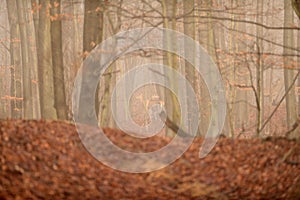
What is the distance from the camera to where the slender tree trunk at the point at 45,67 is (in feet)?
32.4

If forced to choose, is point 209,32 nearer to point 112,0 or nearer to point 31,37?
point 112,0

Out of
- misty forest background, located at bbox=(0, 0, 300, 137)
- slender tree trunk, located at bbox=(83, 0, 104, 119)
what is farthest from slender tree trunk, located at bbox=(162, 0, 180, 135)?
slender tree trunk, located at bbox=(83, 0, 104, 119)

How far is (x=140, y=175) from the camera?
6441 millimetres

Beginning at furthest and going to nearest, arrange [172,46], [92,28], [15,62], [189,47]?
[15,62] → [189,47] → [172,46] → [92,28]

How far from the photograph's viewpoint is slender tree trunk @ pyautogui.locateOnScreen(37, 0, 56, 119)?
9883 mm

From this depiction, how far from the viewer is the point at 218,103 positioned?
497 inches

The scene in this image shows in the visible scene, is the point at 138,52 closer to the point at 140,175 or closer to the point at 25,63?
the point at 140,175

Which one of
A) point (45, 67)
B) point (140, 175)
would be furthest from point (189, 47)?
point (140, 175)

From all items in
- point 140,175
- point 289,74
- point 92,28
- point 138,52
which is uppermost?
point 92,28

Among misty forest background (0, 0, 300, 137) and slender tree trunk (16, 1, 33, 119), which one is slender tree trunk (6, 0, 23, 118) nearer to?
misty forest background (0, 0, 300, 137)

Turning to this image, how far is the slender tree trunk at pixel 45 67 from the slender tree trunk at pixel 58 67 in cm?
12

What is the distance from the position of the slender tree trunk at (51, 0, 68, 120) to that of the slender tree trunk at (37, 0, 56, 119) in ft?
0.40

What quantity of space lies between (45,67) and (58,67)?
16.9 inches

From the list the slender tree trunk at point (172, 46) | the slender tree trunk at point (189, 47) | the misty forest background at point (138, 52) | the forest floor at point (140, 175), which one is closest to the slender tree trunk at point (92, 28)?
the misty forest background at point (138, 52)
